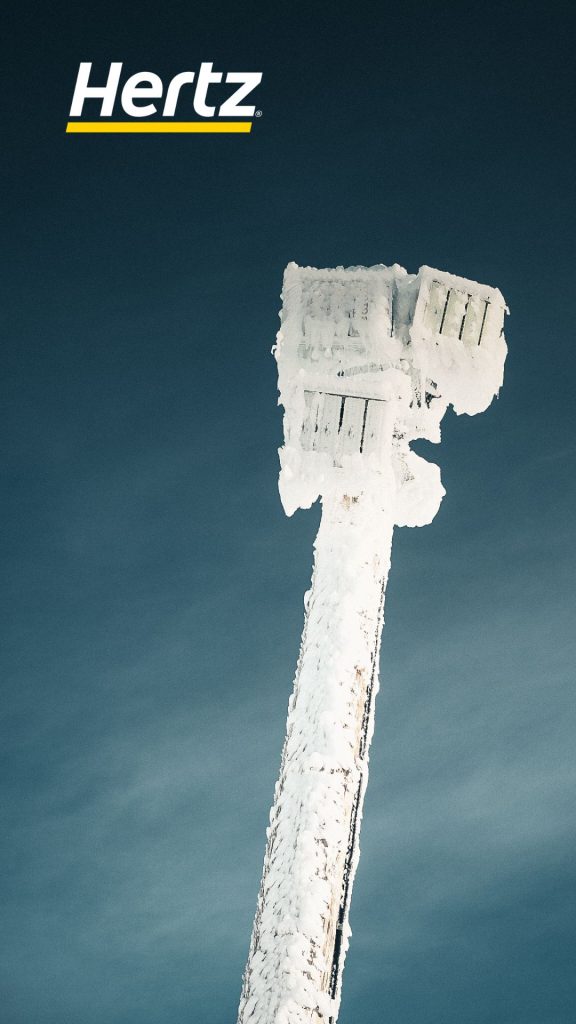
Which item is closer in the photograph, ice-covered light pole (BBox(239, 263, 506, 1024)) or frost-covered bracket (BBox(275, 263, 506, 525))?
ice-covered light pole (BBox(239, 263, 506, 1024))

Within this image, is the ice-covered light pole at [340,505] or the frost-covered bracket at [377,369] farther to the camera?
the frost-covered bracket at [377,369]

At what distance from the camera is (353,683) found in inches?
120

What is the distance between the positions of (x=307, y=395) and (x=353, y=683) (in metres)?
1.23

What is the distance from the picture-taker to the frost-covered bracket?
3551mm

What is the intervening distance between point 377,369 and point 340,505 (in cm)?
56

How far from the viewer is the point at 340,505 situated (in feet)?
11.3

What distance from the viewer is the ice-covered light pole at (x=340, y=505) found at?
8.91ft

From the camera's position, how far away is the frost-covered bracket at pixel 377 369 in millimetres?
3551

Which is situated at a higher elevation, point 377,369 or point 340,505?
point 377,369

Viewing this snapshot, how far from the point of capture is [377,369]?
3.56 meters

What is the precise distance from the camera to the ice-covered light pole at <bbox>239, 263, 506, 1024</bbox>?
2717mm

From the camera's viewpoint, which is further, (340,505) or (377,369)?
(377,369)

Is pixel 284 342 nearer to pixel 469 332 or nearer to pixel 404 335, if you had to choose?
pixel 404 335

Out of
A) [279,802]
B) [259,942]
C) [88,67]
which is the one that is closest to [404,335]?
[279,802]
